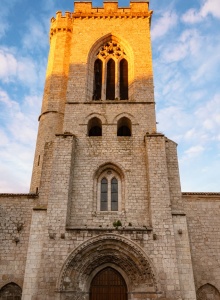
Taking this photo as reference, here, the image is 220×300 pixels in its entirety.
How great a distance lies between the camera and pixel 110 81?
16.4m

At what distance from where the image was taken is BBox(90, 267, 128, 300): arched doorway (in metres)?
10.4

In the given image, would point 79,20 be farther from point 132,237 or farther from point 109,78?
point 132,237

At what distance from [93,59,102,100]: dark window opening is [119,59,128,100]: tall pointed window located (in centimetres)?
115

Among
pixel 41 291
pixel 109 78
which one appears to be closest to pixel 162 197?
pixel 41 291

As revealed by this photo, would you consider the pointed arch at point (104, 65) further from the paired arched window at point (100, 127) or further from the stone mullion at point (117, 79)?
the paired arched window at point (100, 127)

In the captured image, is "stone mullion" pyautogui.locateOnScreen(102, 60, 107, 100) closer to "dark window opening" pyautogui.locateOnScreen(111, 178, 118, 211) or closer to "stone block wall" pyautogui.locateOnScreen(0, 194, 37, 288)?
"dark window opening" pyautogui.locateOnScreen(111, 178, 118, 211)

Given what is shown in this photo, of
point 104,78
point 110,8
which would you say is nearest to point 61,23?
point 110,8

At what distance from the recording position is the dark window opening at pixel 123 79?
16.1 meters

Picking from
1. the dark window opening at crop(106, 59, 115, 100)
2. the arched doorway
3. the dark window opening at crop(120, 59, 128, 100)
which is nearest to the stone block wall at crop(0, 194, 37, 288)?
the arched doorway

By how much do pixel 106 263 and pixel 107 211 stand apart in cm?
190

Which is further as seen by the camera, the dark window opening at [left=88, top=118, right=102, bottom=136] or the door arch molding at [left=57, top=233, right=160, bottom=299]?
the dark window opening at [left=88, top=118, right=102, bottom=136]

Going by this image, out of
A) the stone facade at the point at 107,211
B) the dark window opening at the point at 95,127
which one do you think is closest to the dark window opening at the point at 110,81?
the stone facade at the point at 107,211

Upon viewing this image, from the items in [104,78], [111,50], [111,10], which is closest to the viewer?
[104,78]

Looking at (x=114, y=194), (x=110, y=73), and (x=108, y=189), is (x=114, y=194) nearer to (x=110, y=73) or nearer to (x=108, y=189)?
(x=108, y=189)
